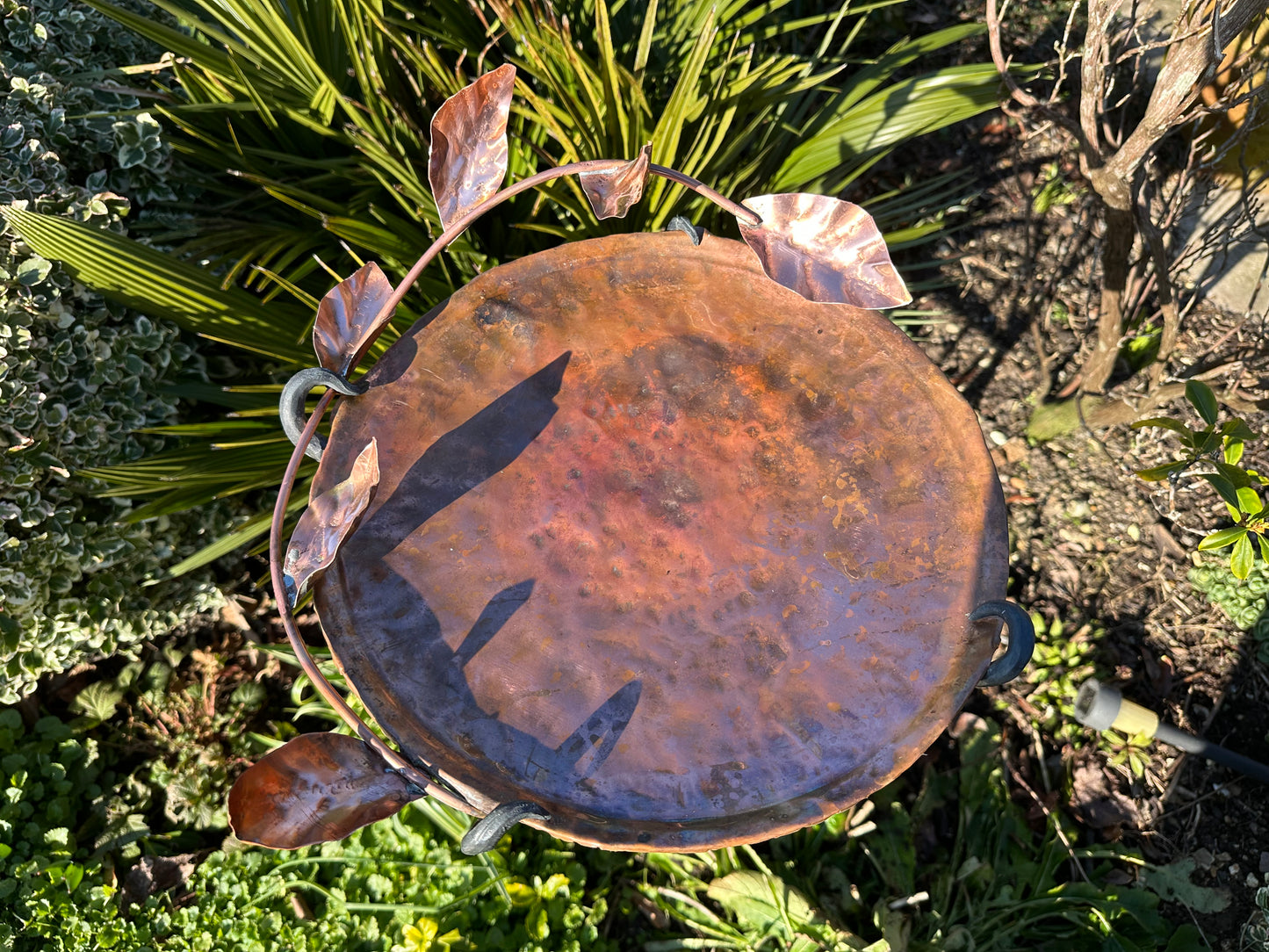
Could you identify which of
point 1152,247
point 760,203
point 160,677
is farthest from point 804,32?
point 160,677

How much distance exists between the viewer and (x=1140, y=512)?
195 centimetres

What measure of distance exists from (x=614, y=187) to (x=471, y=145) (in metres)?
0.20

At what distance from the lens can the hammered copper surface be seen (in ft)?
3.67

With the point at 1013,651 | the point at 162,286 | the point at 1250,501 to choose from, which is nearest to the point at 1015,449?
the point at 1250,501

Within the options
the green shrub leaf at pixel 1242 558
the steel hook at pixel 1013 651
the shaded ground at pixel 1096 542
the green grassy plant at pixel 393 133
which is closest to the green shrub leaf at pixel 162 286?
the green grassy plant at pixel 393 133

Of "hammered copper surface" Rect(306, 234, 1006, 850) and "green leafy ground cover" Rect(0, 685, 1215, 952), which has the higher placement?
"hammered copper surface" Rect(306, 234, 1006, 850)

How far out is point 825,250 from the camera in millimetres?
1107

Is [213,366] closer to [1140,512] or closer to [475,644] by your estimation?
[475,644]

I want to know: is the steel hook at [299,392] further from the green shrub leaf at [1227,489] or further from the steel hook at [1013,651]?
the green shrub leaf at [1227,489]

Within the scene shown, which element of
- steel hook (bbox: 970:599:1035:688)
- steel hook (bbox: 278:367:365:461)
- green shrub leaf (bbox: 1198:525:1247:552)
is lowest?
green shrub leaf (bbox: 1198:525:1247:552)

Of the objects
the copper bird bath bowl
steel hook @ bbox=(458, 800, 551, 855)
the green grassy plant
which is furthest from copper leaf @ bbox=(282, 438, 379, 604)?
the green grassy plant

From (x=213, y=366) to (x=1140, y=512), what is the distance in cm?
209

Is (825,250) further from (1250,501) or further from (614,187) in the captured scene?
(1250,501)

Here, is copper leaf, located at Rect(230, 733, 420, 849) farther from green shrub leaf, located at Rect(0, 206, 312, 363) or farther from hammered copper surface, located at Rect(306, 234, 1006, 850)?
green shrub leaf, located at Rect(0, 206, 312, 363)
